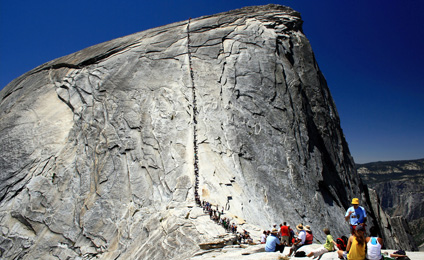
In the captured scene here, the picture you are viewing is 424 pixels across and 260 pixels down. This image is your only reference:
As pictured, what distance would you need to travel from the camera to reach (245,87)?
88.2 feet

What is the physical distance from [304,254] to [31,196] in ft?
70.2

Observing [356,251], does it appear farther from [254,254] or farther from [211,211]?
[211,211]

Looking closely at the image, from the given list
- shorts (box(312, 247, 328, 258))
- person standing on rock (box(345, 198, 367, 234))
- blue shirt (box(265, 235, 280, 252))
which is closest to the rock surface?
shorts (box(312, 247, 328, 258))

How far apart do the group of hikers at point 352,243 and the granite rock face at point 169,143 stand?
145 inches

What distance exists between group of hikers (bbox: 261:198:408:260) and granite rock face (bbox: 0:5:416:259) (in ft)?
12.1

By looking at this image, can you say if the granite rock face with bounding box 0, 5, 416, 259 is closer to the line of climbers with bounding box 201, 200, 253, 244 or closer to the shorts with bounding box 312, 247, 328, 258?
the line of climbers with bounding box 201, 200, 253, 244

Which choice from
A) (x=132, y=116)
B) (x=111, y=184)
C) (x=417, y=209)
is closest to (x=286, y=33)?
(x=132, y=116)

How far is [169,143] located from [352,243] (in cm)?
1672

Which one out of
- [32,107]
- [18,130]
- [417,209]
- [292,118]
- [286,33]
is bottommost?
[417,209]

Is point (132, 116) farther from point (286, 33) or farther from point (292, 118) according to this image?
point (286, 33)

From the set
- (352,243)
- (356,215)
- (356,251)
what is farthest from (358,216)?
(356,251)

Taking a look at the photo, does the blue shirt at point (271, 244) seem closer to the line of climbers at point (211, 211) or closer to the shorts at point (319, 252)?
the shorts at point (319, 252)

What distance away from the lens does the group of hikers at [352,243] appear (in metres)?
7.62

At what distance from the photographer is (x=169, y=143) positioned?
23.0 m
